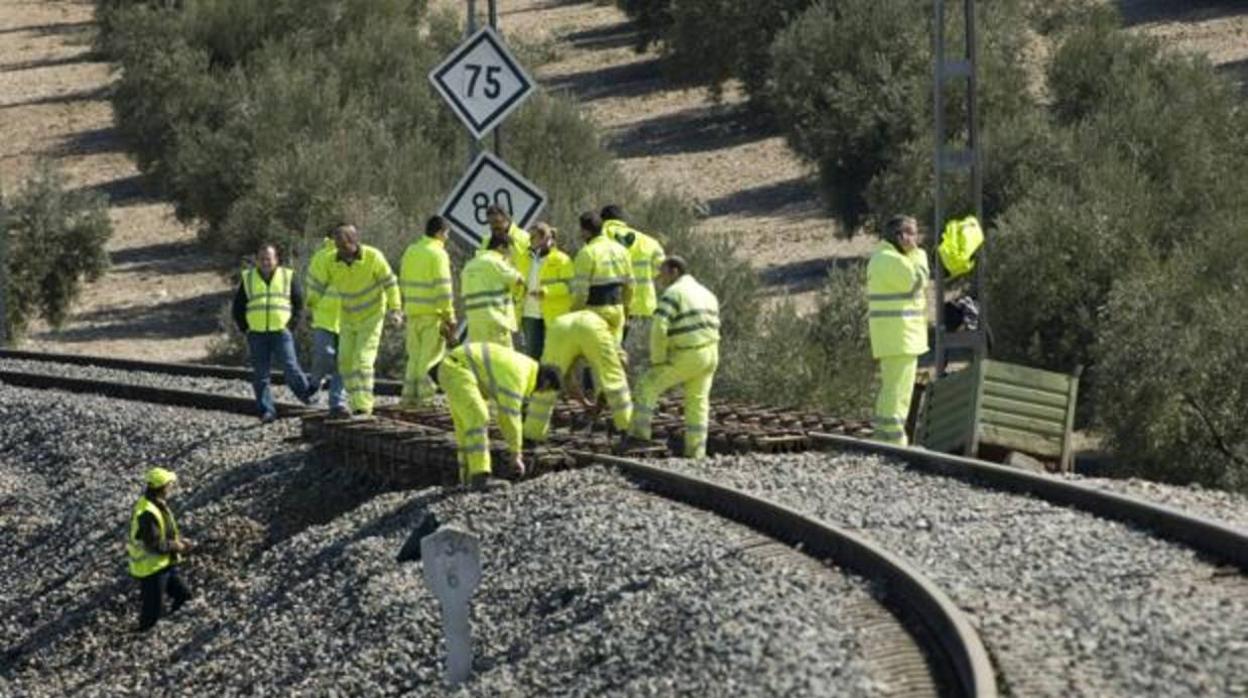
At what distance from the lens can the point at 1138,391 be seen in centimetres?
3309

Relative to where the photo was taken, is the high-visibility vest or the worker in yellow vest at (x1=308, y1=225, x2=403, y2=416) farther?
the high-visibility vest

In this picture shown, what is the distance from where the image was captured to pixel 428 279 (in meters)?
22.2

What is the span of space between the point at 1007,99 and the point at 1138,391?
2252 cm

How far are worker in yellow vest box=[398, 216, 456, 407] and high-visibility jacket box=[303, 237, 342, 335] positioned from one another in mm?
882

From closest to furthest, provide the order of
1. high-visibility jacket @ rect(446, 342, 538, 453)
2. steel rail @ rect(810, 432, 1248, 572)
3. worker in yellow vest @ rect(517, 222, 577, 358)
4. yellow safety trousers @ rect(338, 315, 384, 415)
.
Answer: steel rail @ rect(810, 432, 1248, 572)
high-visibility jacket @ rect(446, 342, 538, 453)
worker in yellow vest @ rect(517, 222, 577, 358)
yellow safety trousers @ rect(338, 315, 384, 415)

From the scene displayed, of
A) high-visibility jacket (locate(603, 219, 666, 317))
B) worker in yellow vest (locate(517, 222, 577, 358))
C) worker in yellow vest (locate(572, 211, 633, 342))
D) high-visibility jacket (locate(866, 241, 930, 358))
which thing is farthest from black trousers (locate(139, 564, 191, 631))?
high-visibility jacket (locate(866, 241, 930, 358))

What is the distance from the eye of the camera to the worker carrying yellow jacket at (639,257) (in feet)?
74.9

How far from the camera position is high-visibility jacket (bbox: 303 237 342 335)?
23.4m

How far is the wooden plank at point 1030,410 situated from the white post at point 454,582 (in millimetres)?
6831

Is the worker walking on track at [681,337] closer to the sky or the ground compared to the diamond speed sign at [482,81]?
closer to the ground

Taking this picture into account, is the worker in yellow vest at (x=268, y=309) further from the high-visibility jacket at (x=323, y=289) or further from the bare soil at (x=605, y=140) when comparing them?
the bare soil at (x=605, y=140)

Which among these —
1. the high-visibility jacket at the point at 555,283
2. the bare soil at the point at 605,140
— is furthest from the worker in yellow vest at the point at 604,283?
the bare soil at the point at 605,140

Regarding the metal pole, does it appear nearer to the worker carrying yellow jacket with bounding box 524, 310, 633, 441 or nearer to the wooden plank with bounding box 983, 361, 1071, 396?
the worker carrying yellow jacket with bounding box 524, 310, 633, 441

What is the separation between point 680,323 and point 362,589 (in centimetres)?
317
